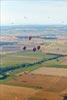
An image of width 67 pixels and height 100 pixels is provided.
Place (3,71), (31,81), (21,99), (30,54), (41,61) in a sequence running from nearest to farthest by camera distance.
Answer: (21,99), (31,81), (3,71), (41,61), (30,54)

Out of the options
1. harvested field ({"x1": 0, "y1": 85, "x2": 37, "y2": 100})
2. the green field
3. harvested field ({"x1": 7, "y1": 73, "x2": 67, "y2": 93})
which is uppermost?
the green field

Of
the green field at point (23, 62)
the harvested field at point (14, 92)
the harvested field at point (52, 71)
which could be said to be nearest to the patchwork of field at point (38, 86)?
the harvested field at point (14, 92)

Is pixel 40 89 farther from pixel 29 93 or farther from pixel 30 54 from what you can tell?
pixel 30 54

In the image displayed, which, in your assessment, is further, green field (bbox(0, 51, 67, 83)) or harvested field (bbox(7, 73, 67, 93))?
green field (bbox(0, 51, 67, 83))

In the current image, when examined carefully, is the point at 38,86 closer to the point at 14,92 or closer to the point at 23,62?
the point at 14,92

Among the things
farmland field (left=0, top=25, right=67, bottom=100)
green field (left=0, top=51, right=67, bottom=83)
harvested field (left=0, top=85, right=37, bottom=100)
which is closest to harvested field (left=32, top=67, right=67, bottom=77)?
farmland field (left=0, top=25, right=67, bottom=100)

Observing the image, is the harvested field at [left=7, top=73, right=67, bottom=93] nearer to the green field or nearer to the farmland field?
the farmland field

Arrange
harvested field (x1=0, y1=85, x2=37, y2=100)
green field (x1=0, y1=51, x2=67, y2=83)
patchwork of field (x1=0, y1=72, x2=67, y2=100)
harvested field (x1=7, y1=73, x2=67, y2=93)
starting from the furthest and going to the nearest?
green field (x1=0, y1=51, x2=67, y2=83), harvested field (x1=7, y1=73, x2=67, y2=93), patchwork of field (x1=0, y1=72, x2=67, y2=100), harvested field (x1=0, y1=85, x2=37, y2=100)

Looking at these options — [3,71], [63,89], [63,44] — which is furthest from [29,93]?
[63,44]

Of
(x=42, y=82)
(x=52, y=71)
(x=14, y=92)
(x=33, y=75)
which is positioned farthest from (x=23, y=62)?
(x=14, y=92)

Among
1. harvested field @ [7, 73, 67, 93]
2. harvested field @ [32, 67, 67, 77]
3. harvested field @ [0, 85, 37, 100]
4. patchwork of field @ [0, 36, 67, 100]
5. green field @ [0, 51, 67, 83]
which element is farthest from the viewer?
green field @ [0, 51, 67, 83]

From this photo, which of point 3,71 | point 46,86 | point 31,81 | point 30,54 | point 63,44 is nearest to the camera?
point 46,86
